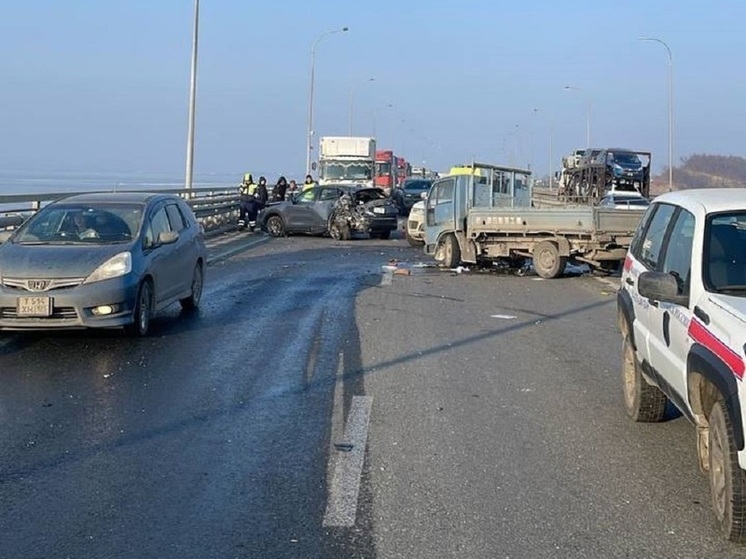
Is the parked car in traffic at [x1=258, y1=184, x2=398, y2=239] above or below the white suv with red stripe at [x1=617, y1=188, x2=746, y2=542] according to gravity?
above

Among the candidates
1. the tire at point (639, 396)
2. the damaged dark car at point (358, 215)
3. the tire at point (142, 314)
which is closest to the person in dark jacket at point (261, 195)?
the damaged dark car at point (358, 215)

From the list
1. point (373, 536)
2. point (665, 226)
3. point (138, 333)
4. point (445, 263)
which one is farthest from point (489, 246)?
point (373, 536)

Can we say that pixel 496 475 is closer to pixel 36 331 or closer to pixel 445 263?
pixel 36 331

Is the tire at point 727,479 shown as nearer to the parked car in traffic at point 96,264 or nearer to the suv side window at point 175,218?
the parked car in traffic at point 96,264

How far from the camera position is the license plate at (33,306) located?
1020 cm

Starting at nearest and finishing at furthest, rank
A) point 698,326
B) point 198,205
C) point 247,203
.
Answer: point 698,326 → point 198,205 → point 247,203

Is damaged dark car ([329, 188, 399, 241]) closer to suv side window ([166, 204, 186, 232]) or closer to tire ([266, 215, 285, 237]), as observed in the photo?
tire ([266, 215, 285, 237])

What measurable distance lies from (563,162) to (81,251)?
4623 cm

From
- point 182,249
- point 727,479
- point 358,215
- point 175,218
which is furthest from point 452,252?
point 727,479

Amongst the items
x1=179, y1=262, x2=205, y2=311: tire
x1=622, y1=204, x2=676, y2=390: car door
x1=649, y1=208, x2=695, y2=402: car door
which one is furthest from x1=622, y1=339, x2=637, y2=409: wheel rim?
x1=179, y1=262, x2=205, y2=311: tire

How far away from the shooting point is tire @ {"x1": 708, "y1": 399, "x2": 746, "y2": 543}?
188 inches

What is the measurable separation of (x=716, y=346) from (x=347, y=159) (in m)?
39.5

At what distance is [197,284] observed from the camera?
13.7 metres

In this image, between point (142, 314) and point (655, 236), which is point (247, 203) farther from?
point (655, 236)
